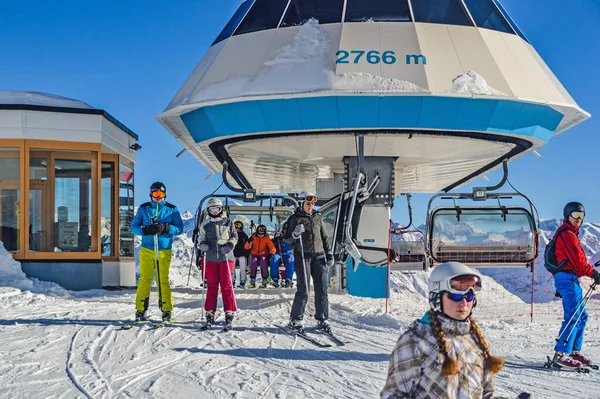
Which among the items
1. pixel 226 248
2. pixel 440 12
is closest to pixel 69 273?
pixel 226 248

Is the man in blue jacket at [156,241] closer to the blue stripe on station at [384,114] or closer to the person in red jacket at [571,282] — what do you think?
the blue stripe on station at [384,114]

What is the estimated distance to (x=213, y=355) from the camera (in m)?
6.90

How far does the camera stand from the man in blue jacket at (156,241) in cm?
833

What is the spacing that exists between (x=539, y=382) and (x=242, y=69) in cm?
791

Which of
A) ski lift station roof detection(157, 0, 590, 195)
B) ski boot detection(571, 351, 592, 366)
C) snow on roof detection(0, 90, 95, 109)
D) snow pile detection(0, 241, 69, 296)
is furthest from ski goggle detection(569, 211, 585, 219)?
snow on roof detection(0, 90, 95, 109)

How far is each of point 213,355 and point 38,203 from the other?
8516 millimetres

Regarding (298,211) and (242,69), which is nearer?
(298,211)

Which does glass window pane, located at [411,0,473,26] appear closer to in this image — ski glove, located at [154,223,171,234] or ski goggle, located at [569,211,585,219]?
ski goggle, located at [569,211,585,219]

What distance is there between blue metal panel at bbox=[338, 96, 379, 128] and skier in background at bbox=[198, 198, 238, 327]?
3465mm

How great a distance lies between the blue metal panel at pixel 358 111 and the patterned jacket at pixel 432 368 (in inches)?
321

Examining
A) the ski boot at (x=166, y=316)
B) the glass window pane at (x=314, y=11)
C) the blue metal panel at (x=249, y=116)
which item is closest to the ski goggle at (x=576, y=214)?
the ski boot at (x=166, y=316)

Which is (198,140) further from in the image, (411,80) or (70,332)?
(70,332)

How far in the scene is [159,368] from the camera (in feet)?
20.4

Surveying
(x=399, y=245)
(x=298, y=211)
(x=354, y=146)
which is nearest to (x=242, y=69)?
(x=354, y=146)
